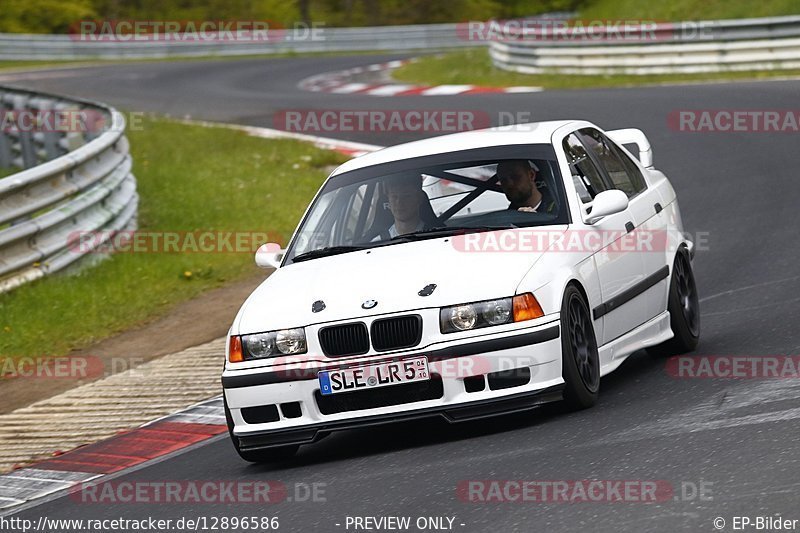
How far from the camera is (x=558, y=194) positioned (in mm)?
7617

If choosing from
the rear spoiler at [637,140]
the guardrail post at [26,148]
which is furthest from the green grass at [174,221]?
the rear spoiler at [637,140]

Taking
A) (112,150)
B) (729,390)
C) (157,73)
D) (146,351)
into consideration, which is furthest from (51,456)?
(157,73)

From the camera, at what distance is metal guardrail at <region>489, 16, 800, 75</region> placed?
78.9 feet

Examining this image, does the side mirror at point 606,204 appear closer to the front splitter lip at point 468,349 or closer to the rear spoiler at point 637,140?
the front splitter lip at point 468,349

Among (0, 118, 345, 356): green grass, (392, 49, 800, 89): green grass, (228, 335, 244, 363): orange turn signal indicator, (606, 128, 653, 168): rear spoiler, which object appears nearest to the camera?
(228, 335, 244, 363): orange turn signal indicator

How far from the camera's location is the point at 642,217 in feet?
27.1

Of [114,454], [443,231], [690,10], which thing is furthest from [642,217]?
[690,10]

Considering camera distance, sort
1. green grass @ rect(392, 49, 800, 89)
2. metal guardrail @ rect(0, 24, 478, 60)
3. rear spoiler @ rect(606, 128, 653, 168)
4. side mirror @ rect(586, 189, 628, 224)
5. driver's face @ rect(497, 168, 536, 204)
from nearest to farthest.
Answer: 1. side mirror @ rect(586, 189, 628, 224)
2. driver's face @ rect(497, 168, 536, 204)
3. rear spoiler @ rect(606, 128, 653, 168)
4. green grass @ rect(392, 49, 800, 89)
5. metal guardrail @ rect(0, 24, 478, 60)

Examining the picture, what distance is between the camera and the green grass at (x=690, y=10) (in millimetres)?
29906

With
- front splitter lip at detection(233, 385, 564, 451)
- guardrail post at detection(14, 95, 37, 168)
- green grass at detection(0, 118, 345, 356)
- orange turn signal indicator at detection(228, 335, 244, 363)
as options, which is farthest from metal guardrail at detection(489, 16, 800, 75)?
orange turn signal indicator at detection(228, 335, 244, 363)

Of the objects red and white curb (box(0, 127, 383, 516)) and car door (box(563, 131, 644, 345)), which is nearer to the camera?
red and white curb (box(0, 127, 383, 516))

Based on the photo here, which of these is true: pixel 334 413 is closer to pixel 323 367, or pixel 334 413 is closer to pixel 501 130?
pixel 323 367

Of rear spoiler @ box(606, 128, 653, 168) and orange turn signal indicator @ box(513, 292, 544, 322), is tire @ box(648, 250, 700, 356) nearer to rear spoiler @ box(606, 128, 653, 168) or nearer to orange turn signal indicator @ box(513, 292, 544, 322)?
rear spoiler @ box(606, 128, 653, 168)

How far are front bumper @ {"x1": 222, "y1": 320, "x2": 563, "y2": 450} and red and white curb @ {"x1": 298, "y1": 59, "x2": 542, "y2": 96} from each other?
18.3m
